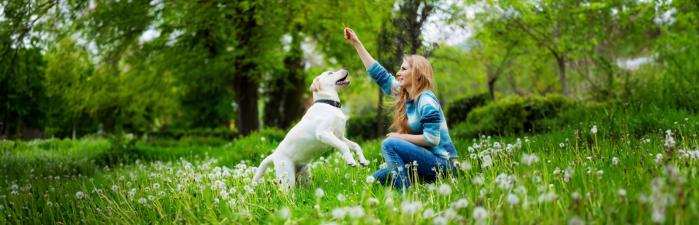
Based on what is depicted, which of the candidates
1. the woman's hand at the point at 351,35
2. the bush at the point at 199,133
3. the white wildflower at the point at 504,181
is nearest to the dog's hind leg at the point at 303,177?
the woman's hand at the point at 351,35

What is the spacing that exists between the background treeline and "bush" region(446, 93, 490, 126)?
4cm

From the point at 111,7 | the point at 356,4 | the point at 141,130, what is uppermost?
the point at 111,7

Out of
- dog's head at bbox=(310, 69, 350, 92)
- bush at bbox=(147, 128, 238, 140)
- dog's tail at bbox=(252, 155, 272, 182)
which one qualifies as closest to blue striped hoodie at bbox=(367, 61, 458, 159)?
dog's head at bbox=(310, 69, 350, 92)

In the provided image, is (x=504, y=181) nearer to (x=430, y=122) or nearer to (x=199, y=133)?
(x=430, y=122)

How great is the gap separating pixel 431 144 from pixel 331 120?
0.83 m

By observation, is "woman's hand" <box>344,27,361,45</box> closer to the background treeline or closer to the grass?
the background treeline

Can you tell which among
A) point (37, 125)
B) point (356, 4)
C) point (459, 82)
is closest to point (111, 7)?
point (356, 4)

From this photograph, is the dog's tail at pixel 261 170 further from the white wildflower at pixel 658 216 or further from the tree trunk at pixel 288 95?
the tree trunk at pixel 288 95

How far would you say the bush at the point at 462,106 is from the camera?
16516mm

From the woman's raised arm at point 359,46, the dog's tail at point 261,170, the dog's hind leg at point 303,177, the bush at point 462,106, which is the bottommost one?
the bush at point 462,106

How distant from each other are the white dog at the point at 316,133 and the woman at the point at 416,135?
0.33 m

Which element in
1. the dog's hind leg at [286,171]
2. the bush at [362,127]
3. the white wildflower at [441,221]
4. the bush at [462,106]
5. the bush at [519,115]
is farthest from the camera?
the bush at [362,127]

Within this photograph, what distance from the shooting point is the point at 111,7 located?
12000mm

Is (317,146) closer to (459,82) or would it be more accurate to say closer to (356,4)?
(356,4)
